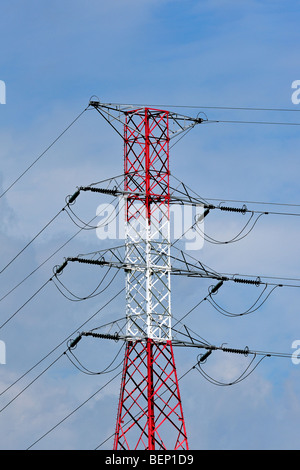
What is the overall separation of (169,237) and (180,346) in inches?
306

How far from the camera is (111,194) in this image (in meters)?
115

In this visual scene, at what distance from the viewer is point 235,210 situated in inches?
4779
